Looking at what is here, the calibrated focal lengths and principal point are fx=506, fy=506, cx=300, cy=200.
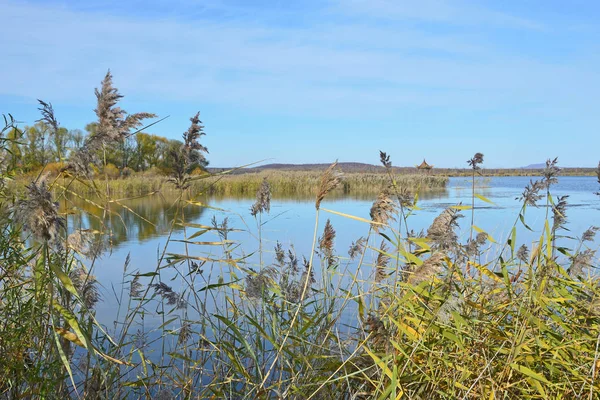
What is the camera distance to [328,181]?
2041mm

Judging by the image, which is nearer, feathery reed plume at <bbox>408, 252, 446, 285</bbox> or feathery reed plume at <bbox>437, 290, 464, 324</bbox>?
feathery reed plume at <bbox>408, 252, 446, 285</bbox>

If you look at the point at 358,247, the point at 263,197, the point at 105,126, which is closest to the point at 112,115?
the point at 105,126

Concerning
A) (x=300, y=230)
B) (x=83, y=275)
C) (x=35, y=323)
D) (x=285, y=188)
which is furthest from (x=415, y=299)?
(x=285, y=188)

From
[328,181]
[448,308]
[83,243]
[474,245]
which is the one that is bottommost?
[448,308]

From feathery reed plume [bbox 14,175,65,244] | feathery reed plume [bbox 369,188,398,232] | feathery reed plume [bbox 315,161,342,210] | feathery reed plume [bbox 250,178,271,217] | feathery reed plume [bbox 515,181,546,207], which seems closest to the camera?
feathery reed plume [bbox 14,175,65,244]

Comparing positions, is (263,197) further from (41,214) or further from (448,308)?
(41,214)

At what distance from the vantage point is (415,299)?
268 centimetres

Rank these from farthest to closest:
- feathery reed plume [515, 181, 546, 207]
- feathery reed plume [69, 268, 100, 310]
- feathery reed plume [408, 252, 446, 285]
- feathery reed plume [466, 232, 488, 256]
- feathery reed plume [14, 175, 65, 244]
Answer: feathery reed plume [466, 232, 488, 256], feathery reed plume [515, 181, 546, 207], feathery reed plume [69, 268, 100, 310], feathery reed plume [408, 252, 446, 285], feathery reed plume [14, 175, 65, 244]

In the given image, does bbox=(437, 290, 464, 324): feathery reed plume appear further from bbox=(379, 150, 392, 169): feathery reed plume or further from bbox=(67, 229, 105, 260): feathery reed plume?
bbox=(67, 229, 105, 260): feathery reed plume

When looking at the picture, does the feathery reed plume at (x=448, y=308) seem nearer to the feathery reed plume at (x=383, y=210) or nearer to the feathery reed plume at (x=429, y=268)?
the feathery reed plume at (x=429, y=268)

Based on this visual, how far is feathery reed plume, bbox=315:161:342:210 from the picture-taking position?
6.59 ft

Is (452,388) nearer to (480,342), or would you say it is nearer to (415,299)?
(480,342)

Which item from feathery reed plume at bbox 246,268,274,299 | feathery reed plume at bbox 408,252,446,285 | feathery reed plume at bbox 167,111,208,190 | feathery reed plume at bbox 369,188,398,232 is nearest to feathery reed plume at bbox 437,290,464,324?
feathery reed plume at bbox 408,252,446,285

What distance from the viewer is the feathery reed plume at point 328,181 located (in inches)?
79.1
